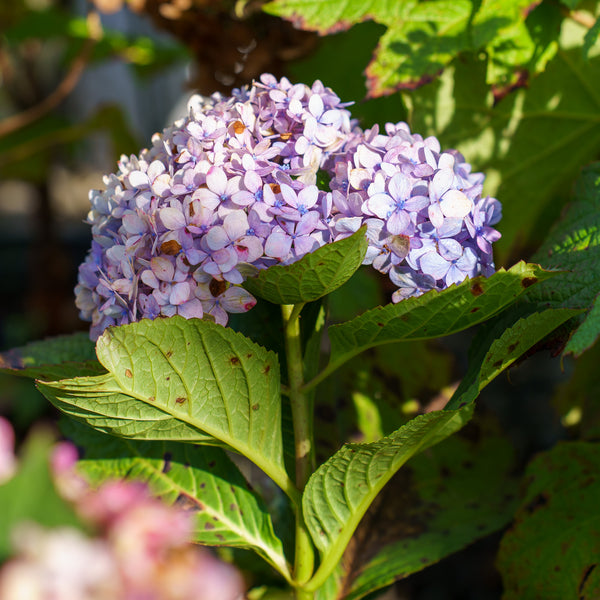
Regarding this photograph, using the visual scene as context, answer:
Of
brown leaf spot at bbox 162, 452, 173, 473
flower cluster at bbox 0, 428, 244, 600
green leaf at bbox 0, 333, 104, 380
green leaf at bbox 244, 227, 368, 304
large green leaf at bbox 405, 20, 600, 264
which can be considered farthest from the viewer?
large green leaf at bbox 405, 20, 600, 264

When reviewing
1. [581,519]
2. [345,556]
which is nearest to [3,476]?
[345,556]

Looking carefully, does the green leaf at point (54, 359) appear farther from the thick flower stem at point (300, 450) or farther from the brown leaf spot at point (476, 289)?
the brown leaf spot at point (476, 289)

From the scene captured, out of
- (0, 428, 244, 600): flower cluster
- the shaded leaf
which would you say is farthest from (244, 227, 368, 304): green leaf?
the shaded leaf

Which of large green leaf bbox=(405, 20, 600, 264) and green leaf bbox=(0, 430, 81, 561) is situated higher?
large green leaf bbox=(405, 20, 600, 264)

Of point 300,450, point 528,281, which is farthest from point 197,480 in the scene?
point 528,281

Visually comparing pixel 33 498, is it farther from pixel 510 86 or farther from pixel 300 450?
pixel 510 86

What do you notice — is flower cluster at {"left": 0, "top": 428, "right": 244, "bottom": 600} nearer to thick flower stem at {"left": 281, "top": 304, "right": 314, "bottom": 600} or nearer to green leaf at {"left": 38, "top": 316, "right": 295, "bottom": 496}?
green leaf at {"left": 38, "top": 316, "right": 295, "bottom": 496}

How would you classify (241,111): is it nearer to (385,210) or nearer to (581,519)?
(385,210)
